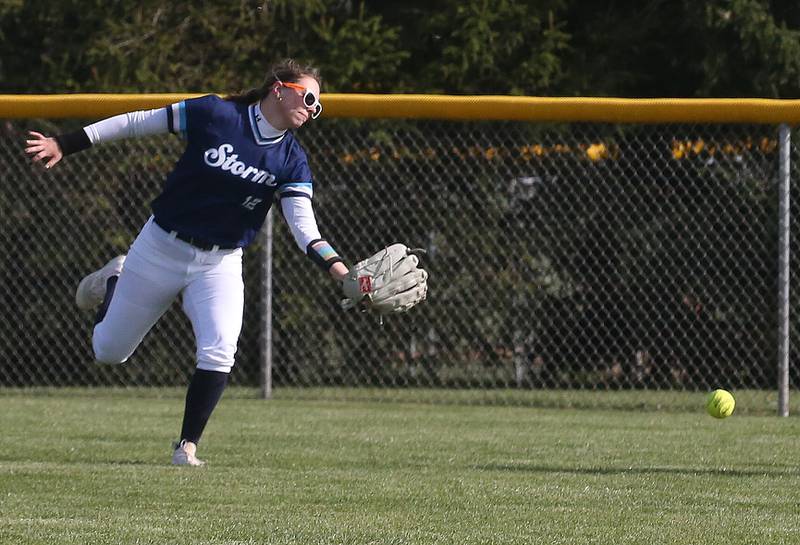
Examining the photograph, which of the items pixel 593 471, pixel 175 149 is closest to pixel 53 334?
pixel 175 149

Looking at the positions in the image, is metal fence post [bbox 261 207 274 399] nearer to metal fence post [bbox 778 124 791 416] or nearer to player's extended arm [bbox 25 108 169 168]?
metal fence post [bbox 778 124 791 416]

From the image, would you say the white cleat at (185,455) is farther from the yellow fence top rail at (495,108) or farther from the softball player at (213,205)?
the yellow fence top rail at (495,108)

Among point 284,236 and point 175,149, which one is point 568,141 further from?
point 175,149

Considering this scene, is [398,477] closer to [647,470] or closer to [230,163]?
[647,470]

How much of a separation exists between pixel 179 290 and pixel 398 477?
3.98 ft

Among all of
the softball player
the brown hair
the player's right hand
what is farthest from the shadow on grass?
the player's right hand

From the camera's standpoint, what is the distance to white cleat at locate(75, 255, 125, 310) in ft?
22.4

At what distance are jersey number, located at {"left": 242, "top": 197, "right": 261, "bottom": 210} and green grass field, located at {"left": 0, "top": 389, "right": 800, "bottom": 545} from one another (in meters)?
1.10

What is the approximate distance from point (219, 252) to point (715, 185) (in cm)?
513

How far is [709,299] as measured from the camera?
10523mm

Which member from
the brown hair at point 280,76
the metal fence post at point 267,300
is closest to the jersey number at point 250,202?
the brown hair at point 280,76

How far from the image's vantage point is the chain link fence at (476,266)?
414 inches

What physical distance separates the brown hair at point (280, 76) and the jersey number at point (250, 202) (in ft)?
1.41

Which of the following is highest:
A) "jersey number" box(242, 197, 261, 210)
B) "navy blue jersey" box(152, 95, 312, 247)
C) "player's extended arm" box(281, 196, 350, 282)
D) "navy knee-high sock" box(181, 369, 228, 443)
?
"navy blue jersey" box(152, 95, 312, 247)
